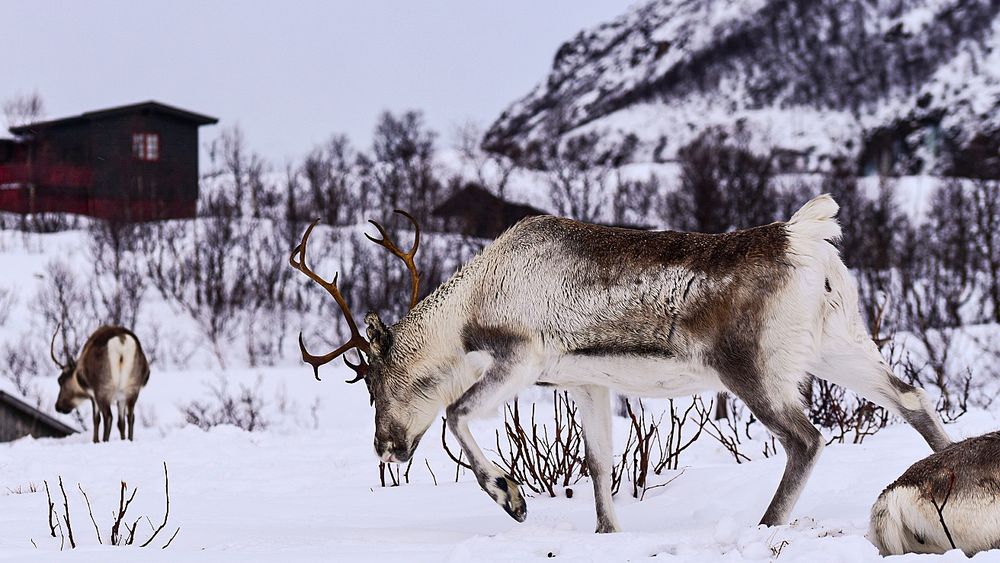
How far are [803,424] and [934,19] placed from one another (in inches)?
3557

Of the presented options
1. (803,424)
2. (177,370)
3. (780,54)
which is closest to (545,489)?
(803,424)

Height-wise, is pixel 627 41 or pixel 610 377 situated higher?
pixel 627 41

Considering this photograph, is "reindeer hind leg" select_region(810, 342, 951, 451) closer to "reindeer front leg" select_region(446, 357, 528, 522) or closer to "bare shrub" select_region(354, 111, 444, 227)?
"reindeer front leg" select_region(446, 357, 528, 522)

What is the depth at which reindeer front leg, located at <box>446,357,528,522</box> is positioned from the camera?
500 cm

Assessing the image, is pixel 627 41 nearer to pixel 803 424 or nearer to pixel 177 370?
pixel 177 370

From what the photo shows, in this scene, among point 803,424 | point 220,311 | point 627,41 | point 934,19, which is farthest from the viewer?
point 627,41

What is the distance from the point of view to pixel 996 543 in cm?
363

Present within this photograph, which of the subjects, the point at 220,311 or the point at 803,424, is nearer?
the point at 803,424

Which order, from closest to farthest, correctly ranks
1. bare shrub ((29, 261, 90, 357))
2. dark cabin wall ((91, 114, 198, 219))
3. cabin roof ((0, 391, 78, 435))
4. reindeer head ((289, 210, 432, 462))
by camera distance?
reindeer head ((289, 210, 432, 462)), cabin roof ((0, 391, 78, 435)), bare shrub ((29, 261, 90, 357)), dark cabin wall ((91, 114, 198, 219))

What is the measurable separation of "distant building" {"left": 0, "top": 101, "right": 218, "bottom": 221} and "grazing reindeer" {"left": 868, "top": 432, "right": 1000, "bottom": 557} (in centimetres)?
3860

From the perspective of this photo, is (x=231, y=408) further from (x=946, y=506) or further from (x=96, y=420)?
(x=946, y=506)

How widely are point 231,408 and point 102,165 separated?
22.5m

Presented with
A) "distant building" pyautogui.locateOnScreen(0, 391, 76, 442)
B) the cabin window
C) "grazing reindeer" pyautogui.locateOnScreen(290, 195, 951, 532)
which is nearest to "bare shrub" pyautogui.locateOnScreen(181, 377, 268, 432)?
"distant building" pyautogui.locateOnScreen(0, 391, 76, 442)

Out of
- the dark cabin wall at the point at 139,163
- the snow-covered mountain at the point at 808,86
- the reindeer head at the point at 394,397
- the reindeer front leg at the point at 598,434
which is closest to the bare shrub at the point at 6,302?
the dark cabin wall at the point at 139,163
